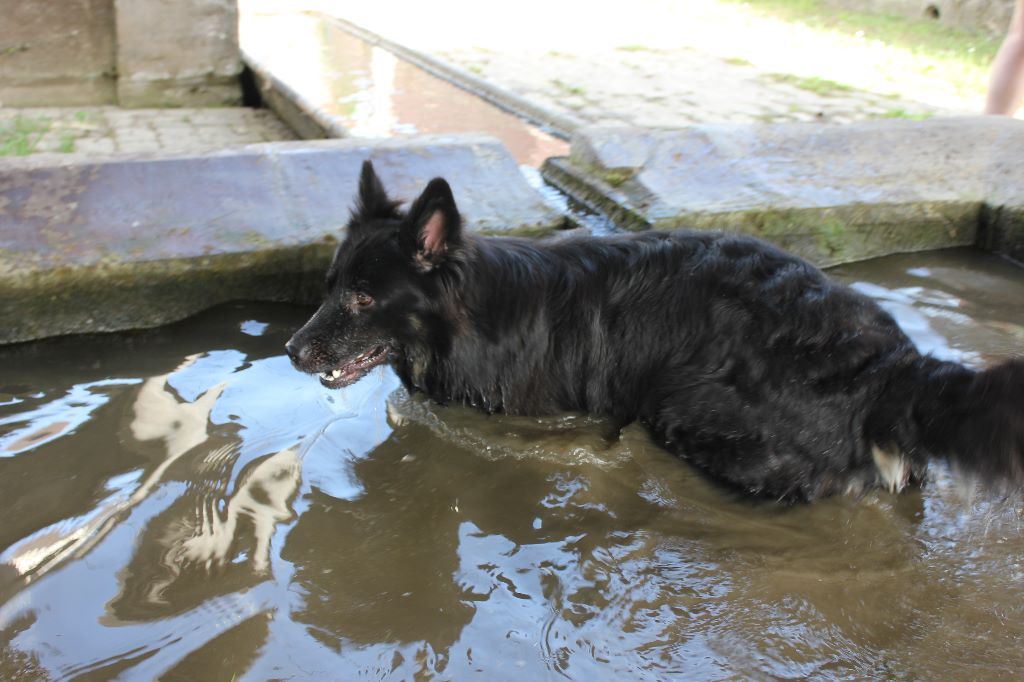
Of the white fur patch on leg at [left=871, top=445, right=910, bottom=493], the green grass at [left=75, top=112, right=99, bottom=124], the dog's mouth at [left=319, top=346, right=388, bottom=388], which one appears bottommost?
the green grass at [left=75, top=112, right=99, bottom=124]

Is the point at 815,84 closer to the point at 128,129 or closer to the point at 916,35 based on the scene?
the point at 916,35

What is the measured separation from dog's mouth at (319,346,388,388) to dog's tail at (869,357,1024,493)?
80.7 inches

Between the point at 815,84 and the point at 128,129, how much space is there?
25.7 feet

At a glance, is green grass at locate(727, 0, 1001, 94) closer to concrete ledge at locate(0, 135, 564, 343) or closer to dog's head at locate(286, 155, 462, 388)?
concrete ledge at locate(0, 135, 564, 343)

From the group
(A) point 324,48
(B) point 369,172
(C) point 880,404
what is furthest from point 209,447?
(A) point 324,48

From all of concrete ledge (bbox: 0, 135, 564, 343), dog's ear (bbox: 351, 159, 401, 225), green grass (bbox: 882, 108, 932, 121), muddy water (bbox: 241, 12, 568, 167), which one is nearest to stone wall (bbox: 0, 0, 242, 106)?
muddy water (bbox: 241, 12, 568, 167)

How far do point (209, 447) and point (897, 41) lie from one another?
14228 millimetres

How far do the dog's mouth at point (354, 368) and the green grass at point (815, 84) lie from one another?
779 cm

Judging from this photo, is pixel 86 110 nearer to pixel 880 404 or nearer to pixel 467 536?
pixel 467 536

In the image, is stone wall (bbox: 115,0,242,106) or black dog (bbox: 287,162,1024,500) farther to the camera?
stone wall (bbox: 115,0,242,106)

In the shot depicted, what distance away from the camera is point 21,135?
23.6ft

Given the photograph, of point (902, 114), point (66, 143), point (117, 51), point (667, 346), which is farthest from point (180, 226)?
point (902, 114)

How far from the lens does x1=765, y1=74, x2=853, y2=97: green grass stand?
32.0 feet

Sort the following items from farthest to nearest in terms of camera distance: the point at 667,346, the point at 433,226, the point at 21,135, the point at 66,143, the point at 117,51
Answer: the point at 117,51, the point at 21,135, the point at 66,143, the point at 667,346, the point at 433,226
